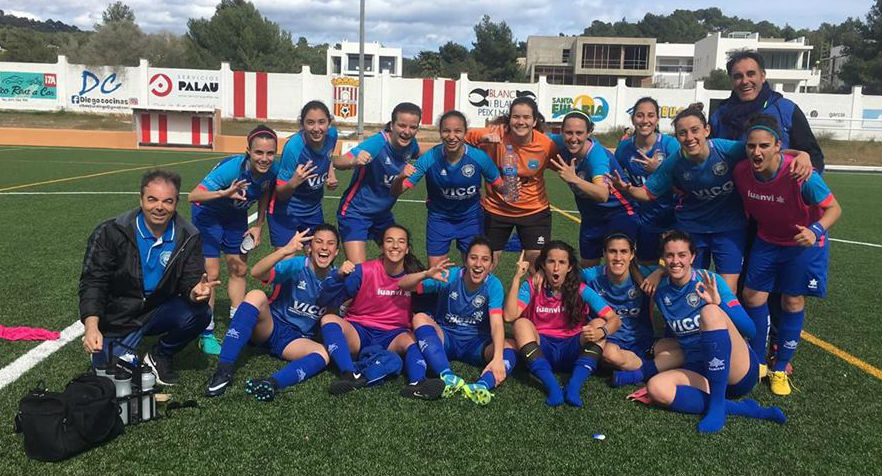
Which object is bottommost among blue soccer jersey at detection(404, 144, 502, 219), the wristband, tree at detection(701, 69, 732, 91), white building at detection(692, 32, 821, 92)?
the wristband

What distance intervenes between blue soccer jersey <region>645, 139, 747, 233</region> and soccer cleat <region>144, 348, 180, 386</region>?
3338mm

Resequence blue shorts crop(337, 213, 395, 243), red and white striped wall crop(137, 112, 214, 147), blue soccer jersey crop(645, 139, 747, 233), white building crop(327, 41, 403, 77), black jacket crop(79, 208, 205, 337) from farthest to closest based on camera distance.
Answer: white building crop(327, 41, 403, 77) → red and white striped wall crop(137, 112, 214, 147) → blue shorts crop(337, 213, 395, 243) → blue soccer jersey crop(645, 139, 747, 233) → black jacket crop(79, 208, 205, 337)

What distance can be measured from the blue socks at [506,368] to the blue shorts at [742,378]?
105 centimetres

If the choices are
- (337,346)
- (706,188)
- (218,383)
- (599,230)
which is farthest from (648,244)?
(218,383)

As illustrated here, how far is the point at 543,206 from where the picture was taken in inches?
207

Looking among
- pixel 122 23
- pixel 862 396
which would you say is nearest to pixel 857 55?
pixel 122 23

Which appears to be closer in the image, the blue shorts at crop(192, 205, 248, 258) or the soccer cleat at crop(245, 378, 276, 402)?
the soccer cleat at crop(245, 378, 276, 402)

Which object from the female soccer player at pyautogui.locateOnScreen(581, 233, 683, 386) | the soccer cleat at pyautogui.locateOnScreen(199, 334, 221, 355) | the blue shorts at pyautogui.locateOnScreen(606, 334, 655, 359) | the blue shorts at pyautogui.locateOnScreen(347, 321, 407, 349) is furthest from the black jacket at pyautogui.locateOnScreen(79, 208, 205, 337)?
the blue shorts at pyautogui.locateOnScreen(606, 334, 655, 359)

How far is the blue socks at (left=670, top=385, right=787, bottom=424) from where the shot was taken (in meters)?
3.57

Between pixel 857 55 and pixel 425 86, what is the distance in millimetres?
42924

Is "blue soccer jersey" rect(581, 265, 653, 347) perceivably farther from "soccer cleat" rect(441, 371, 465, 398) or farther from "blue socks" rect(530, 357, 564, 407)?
"soccer cleat" rect(441, 371, 465, 398)

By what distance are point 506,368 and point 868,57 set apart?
2617 inches

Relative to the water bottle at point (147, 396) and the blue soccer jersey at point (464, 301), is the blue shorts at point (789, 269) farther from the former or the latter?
the water bottle at point (147, 396)

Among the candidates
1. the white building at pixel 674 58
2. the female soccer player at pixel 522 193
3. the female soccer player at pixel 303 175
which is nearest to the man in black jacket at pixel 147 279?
the female soccer player at pixel 303 175
